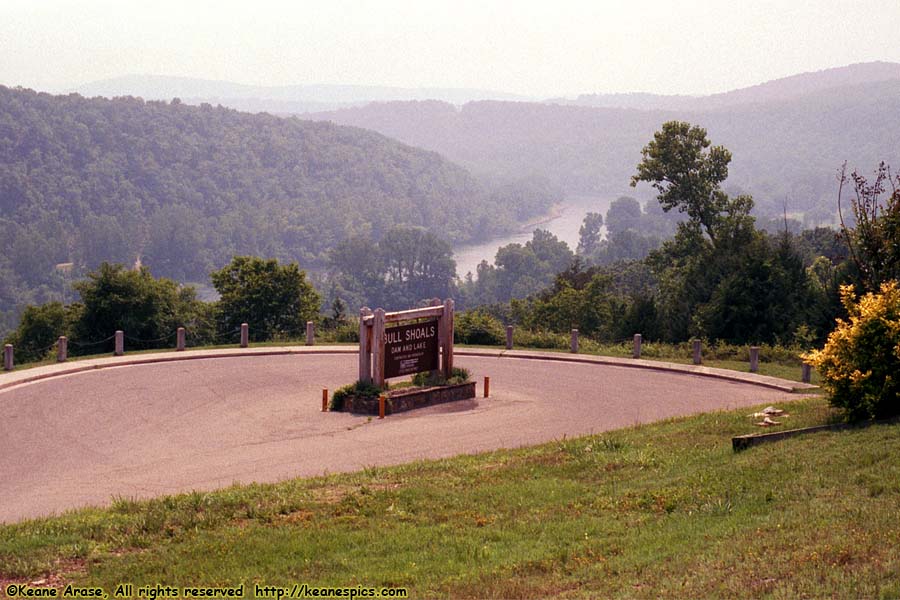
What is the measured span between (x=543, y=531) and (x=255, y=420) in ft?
40.6

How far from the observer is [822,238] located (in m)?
88.0

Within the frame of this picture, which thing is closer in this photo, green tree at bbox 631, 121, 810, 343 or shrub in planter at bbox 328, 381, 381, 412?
shrub in planter at bbox 328, 381, 381, 412

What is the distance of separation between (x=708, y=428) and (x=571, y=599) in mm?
10116

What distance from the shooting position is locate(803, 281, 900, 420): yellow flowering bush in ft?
52.5

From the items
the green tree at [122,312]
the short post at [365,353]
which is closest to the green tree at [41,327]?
the green tree at [122,312]

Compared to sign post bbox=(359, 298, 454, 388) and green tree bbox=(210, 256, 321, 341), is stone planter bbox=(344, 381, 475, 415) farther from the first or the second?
green tree bbox=(210, 256, 321, 341)

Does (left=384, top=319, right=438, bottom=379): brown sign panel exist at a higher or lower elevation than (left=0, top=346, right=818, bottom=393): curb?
higher

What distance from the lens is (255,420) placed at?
22750 millimetres

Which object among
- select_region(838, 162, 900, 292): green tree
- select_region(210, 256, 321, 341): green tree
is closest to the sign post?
select_region(838, 162, 900, 292): green tree

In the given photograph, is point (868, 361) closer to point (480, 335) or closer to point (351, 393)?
point (351, 393)

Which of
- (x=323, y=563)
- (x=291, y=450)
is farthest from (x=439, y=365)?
(x=323, y=563)

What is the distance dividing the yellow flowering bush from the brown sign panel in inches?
448

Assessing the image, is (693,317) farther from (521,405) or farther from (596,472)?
(596,472)

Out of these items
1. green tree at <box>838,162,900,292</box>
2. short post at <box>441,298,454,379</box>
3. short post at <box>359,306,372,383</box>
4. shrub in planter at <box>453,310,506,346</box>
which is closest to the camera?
green tree at <box>838,162,900,292</box>
